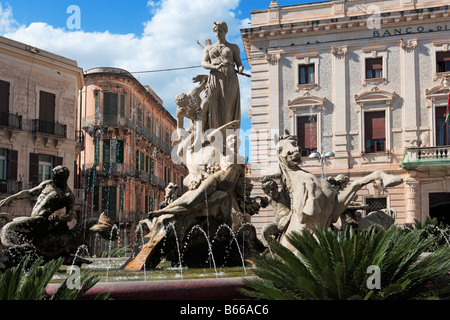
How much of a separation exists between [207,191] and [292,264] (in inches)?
128

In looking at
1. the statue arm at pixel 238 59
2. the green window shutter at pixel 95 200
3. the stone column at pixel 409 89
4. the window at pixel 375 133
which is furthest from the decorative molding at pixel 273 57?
the statue arm at pixel 238 59

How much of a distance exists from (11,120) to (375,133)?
17.8 m

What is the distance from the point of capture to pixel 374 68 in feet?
89.9

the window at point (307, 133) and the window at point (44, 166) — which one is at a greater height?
the window at point (307, 133)

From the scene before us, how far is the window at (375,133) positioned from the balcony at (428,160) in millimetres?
1669

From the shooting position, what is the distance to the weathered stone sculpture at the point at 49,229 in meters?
6.90

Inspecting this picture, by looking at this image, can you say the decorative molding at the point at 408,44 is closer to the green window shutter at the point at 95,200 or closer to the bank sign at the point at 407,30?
the bank sign at the point at 407,30

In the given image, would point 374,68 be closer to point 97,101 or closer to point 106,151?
point 106,151

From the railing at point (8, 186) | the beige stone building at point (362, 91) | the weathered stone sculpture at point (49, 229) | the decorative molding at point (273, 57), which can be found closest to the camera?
the weathered stone sculpture at point (49, 229)

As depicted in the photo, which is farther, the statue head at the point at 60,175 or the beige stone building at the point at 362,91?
the beige stone building at the point at 362,91

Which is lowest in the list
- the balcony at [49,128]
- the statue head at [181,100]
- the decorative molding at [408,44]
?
the statue head at [181,100]

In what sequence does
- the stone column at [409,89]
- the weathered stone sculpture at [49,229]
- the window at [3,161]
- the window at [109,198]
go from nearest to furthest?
the weathered stone sculpture at [49,229] → the stone column at [409,89] → the window at [3,161] → the window at [109,198]
